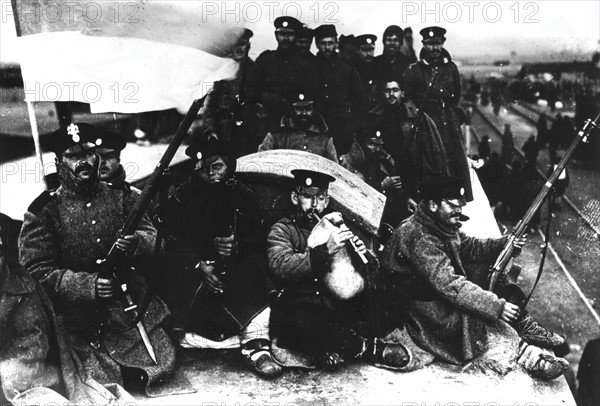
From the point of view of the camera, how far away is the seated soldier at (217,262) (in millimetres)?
5500

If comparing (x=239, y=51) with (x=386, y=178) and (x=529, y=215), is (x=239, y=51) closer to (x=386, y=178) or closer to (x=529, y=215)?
(x=386, y=178)

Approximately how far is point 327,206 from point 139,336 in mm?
2061

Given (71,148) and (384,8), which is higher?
(384,8)

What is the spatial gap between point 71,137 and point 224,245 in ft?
5.39

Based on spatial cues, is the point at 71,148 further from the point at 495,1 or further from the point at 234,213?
the point at 495,1

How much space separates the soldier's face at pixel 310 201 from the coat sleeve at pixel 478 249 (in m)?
1.38

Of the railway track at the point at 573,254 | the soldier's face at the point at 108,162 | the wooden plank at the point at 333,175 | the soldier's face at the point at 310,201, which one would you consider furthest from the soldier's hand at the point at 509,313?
the soldier's face at the point at 108,162

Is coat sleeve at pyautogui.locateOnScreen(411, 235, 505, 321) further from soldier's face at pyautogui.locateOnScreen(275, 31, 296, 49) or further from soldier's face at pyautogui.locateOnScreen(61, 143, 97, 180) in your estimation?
soldier's face at pyautogui.locateOnScreen(61, 143, 97, 180)

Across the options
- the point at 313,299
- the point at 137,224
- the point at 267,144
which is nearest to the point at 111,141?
the point at 137,224

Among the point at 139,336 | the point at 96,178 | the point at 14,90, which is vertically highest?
the point at 14,90

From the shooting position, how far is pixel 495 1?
587cm

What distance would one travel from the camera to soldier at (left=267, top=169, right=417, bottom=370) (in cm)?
545

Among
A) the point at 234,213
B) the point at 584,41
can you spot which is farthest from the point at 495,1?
the point at 234,213

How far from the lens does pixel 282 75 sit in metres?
5.68
